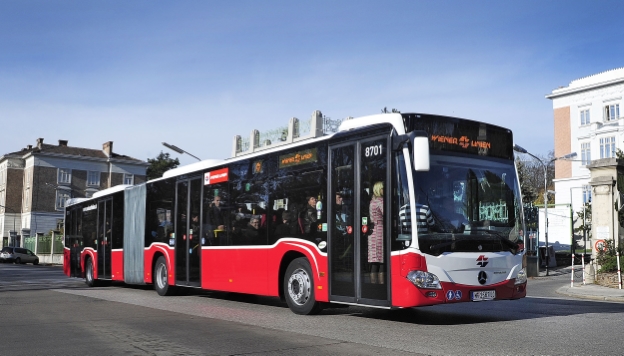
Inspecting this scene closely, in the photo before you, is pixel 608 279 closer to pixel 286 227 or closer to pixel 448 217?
pixel 286 227

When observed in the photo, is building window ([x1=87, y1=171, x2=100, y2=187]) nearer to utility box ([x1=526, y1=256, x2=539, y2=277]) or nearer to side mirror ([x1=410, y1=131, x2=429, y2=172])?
utility box ([x1=526, y1=256, x2=539, y2=277])

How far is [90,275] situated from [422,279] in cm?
1602

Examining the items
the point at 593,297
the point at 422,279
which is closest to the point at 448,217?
the point at 422,279

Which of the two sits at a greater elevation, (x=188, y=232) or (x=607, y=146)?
(x=607, y=146)

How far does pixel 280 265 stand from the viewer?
12.4m

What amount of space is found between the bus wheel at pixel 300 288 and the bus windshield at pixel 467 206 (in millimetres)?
2706

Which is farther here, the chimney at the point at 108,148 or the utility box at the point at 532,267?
the chimney at the point at 108,148

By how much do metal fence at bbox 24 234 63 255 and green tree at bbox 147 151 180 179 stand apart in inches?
1623

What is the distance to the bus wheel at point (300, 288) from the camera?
457 inches

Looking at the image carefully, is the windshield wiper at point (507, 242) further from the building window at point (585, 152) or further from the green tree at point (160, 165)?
the green tree at point (160, 165)

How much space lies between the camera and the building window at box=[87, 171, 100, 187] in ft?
286

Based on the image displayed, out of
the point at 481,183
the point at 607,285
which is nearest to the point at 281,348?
the point at 481,183

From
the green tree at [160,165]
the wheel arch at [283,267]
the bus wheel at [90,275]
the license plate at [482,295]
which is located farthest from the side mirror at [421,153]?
the green tree at [160,165]

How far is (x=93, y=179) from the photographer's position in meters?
87.7
